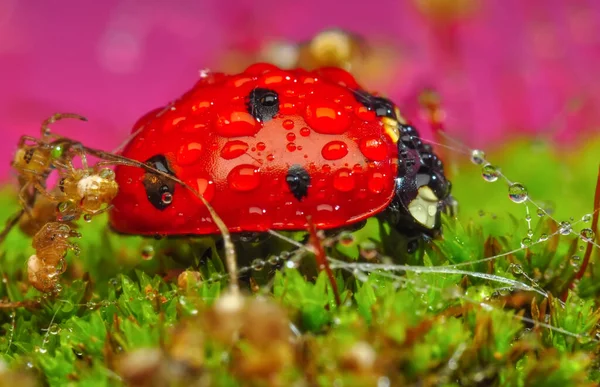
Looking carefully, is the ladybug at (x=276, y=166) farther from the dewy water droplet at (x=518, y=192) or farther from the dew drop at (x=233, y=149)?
the dewy water droplet at (x=518, y=192)

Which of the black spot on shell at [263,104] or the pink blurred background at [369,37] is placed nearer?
the black spot on shell at [263,104]

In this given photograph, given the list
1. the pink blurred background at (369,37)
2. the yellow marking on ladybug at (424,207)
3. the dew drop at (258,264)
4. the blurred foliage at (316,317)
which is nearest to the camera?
the blurred foliage at (316,317)

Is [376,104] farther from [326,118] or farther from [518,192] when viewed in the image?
[518,192]

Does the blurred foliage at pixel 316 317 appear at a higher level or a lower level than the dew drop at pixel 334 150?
lower

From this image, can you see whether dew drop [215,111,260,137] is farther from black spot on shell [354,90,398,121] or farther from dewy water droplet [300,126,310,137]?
black spot on shell [354,90,398,121]

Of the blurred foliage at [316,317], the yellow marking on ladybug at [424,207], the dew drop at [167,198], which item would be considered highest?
the dew drop at [167,198]


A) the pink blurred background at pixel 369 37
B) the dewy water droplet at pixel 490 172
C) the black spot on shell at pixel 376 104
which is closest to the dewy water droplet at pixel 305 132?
the black spot on shell at pixel 376 104

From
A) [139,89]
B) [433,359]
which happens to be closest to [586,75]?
[139,89]
